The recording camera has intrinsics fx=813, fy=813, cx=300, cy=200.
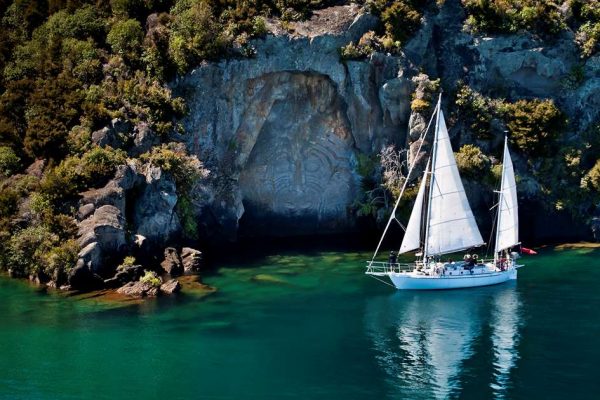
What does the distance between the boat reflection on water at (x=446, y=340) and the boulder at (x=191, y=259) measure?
1351 centimetres

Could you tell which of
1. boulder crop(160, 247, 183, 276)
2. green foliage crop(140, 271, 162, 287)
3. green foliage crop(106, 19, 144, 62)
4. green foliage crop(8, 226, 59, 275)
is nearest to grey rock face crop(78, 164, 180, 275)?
boulder crop(160, 247, 183, 276)

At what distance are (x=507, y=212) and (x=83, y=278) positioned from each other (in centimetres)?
2904

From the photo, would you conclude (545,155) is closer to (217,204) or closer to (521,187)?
(521,187)

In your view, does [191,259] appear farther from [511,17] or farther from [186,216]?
[511,17]

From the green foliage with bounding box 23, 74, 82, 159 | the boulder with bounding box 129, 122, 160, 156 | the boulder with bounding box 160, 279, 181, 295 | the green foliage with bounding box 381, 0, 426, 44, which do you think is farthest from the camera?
the green foliage with bounding box 381, 0, 426, 44

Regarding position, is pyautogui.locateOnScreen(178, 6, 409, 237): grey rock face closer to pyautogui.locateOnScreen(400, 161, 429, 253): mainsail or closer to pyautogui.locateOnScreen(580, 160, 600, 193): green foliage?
pyautogui.locateOnScreen(400, 161, 429, 253): mainsail

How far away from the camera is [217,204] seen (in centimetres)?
6328

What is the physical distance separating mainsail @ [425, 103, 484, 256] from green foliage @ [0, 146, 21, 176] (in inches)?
1186

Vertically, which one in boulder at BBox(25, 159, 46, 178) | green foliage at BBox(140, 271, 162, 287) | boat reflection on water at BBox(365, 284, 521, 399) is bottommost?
boat reflection on water at BBox(365, 284, 521, 399)

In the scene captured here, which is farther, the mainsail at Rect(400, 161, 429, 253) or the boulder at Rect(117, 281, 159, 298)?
the mainsail at Rect(400, 161, 429, 253)

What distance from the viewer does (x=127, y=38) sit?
213 feet

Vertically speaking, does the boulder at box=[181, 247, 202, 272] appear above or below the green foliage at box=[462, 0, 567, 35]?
below

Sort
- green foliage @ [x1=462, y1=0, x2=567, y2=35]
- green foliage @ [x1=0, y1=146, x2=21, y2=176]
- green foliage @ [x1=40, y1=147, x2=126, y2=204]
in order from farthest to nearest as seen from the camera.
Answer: green foliage @ [x1=462, y1=0, x2=567, y2=35]
green foliage @ [x1=0, y1=146, x2=21, y2=176]
green foliage @ [x1=40, y1=147, x2=126, y2=204]

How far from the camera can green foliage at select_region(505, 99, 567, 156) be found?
2579 inches
